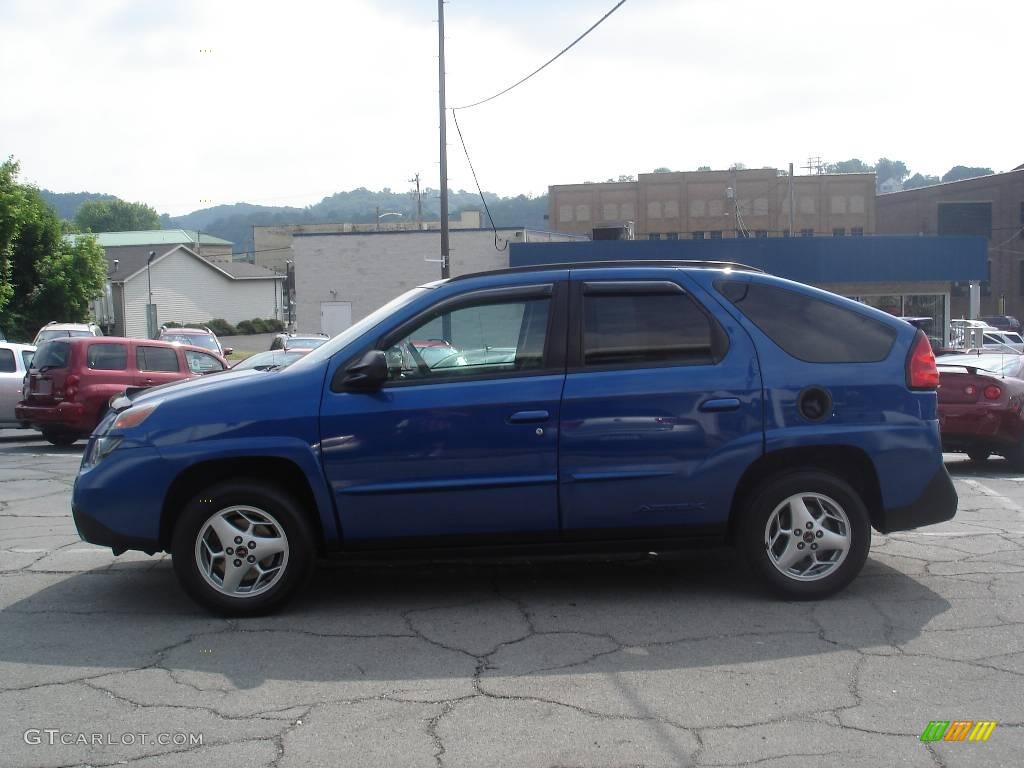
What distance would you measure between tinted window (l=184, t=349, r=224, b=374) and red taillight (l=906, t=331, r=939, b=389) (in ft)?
42.0

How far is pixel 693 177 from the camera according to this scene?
237 feet

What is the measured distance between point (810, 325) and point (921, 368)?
26.8 inches

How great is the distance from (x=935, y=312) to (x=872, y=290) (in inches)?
96.3

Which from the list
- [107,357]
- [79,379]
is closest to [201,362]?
[107,357]

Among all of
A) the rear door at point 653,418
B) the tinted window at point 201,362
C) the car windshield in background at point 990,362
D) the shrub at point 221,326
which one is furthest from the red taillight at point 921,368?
the shrub at point 221,326

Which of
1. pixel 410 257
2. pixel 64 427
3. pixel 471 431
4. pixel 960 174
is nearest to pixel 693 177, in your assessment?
pixel 410 257

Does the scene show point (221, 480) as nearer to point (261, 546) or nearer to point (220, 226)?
point (261, 546)

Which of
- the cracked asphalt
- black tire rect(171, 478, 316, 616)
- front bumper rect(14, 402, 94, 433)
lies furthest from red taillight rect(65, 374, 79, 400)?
black tire rect(171, 478, 316, 616)

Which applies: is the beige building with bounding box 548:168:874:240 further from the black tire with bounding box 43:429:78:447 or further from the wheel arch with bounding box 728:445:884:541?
the wheel arch with bounding box 728:445:884:541

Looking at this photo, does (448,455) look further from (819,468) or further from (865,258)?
(865,258)

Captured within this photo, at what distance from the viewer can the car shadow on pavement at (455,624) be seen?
511 centimetres

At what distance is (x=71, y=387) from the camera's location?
14.8m

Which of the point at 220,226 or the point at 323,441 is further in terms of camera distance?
the point at 220,226

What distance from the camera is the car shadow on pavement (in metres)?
5.11
